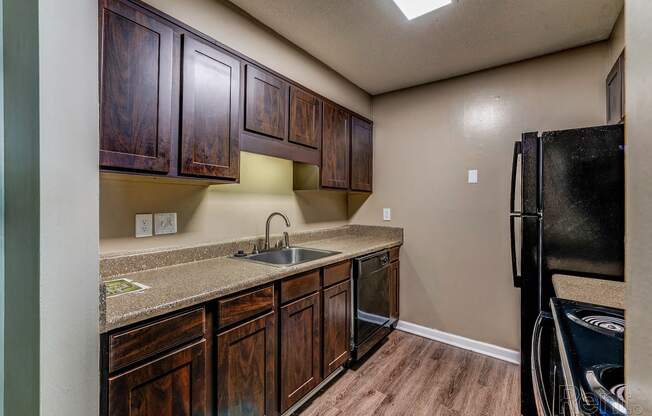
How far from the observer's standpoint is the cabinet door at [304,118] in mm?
2064

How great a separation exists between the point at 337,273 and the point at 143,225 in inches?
Answer: 46.3

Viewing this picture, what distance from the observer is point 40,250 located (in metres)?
0.66

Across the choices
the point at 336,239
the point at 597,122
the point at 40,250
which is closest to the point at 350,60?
the point at 336,239

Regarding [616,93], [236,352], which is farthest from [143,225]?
[616,93]

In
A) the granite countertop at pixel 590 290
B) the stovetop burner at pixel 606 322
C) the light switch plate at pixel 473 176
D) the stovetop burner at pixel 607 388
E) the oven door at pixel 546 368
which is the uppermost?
the light switch plate at pixel 473 176

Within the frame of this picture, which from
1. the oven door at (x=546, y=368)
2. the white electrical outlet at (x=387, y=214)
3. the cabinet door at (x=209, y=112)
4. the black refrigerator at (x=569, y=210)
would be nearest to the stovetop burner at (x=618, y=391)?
the oven door at (x=546, y=368)

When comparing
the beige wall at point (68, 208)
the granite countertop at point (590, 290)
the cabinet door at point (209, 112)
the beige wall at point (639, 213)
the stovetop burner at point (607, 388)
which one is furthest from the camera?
the cabinet door at point (209, 112)

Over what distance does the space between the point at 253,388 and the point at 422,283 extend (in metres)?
1.86

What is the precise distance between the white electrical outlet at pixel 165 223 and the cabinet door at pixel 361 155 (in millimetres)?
1548

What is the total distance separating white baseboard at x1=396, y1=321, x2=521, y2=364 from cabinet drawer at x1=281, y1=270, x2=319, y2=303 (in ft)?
4.83

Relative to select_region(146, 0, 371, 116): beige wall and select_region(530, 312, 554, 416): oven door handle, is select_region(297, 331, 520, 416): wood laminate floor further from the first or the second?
select_region(146, 0, 371, 116): beige wall

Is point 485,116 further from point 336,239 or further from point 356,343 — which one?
point 356,343

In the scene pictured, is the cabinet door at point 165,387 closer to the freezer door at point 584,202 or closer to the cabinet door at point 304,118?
the cabinet door at point 304,118

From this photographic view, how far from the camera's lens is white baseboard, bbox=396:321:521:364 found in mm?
2364
